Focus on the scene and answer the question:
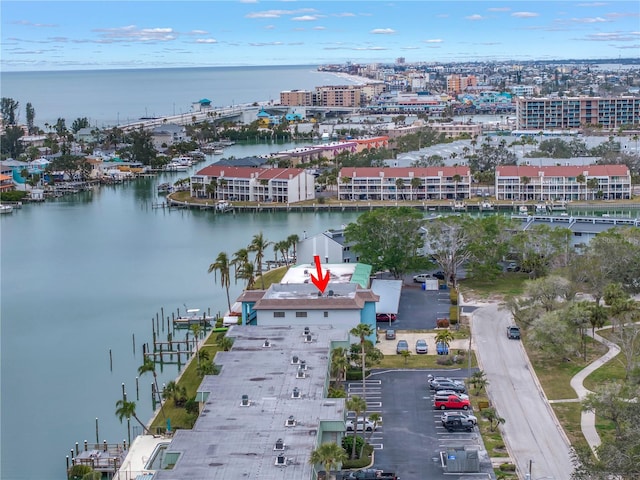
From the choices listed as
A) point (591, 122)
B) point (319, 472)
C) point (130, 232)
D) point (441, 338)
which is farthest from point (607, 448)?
point (591, 122)

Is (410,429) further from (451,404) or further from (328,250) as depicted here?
(328,250)

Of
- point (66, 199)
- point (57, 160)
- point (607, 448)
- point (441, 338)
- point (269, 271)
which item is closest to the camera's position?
point (607, 448)

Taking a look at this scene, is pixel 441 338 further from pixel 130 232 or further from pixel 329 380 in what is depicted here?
pixel 130 232

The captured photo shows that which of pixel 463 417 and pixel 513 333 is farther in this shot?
pixel 513 333

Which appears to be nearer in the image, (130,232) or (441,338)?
(441,338)

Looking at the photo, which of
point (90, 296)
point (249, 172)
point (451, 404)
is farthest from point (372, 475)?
point (249, 172)

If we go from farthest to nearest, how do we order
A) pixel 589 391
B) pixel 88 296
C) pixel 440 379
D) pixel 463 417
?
pixel 88 296 → pixel 440 379 → pixel 589 391 → pixel 463 417

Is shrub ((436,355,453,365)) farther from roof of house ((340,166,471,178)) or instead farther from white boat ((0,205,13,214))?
white boat ((0,205,13,214))
